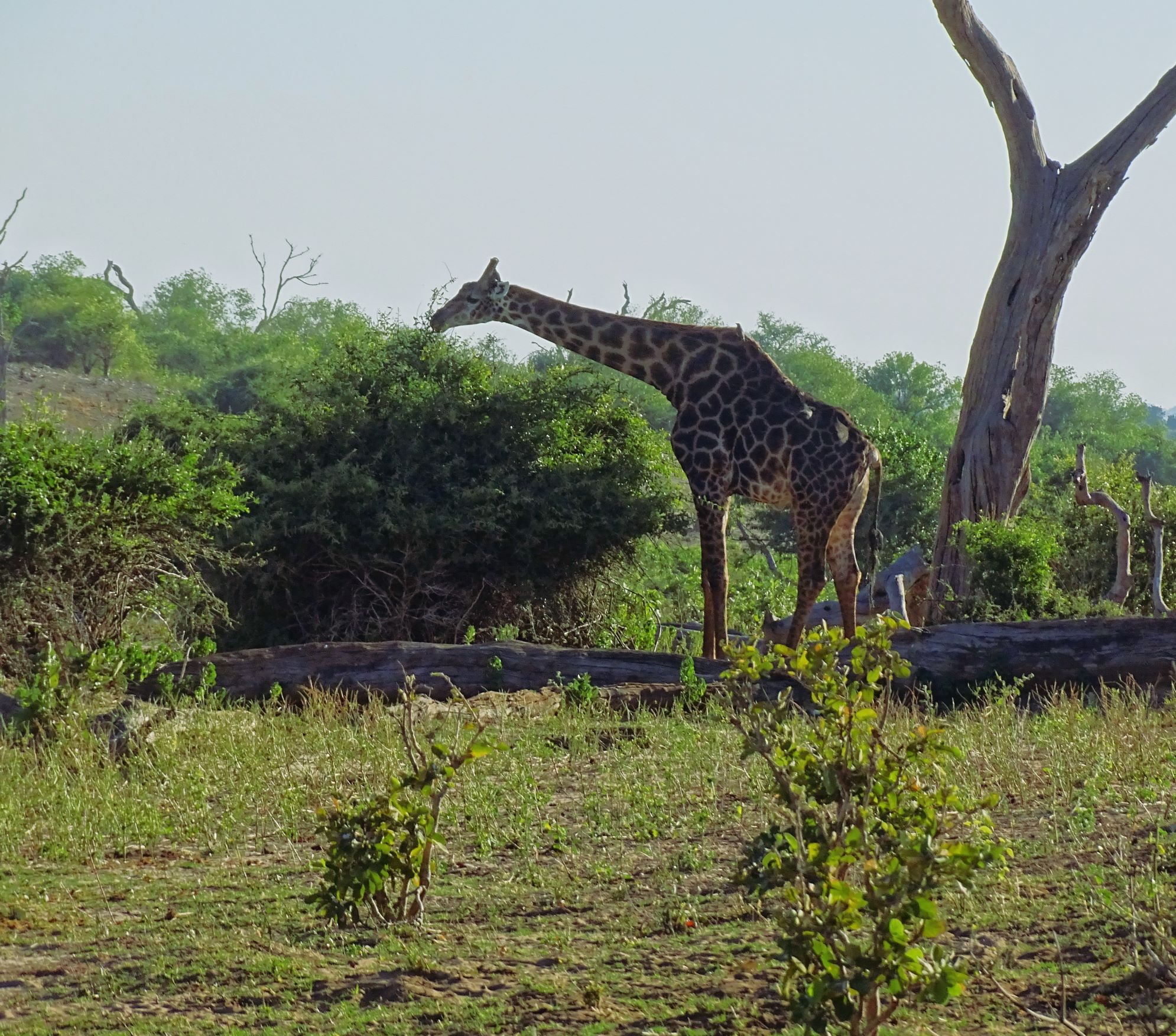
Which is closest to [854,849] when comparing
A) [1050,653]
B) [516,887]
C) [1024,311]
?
[516,887]

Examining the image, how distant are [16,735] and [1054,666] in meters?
6.55

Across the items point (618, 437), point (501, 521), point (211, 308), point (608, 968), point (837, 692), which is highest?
point (211, 308)

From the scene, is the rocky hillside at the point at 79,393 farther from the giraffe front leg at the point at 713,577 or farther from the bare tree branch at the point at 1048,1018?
the bare tree branch at the point at 1048,1018

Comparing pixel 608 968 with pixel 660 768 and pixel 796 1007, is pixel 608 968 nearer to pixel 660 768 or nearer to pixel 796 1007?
pixel 796 1007

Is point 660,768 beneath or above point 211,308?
beneath

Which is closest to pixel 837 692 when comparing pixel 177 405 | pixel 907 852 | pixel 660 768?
pixel 907 852

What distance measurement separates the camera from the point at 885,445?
67.6ft

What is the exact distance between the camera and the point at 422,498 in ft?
41.5

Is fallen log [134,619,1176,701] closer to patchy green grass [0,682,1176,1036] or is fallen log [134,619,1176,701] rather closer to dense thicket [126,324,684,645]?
patchy green grass [0,682,1176,1036]

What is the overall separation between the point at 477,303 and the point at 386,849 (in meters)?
8.96

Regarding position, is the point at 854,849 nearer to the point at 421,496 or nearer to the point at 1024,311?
the point at 421,496

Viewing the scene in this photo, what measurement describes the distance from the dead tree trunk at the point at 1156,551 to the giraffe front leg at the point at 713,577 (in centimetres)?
389

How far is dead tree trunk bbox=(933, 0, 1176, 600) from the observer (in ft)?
49.7

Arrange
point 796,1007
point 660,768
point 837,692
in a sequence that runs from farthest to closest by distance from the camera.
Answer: point 660,768 < point 837,692 < point 796,1007
